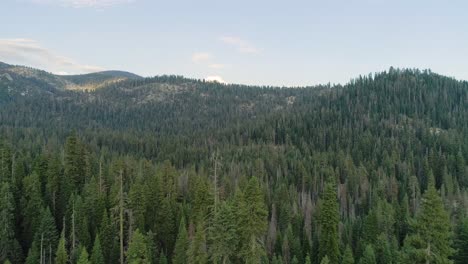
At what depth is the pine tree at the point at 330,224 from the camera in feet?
205

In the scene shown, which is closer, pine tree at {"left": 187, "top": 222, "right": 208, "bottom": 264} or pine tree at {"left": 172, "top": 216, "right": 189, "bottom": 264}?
pine tree at {"left": 187, "top": 222, "right": 208, "bottom": 264}

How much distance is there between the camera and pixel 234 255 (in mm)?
48219

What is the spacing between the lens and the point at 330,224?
2485 inches

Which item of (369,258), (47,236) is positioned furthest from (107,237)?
(369,258)

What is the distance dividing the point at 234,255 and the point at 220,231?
5.00 m

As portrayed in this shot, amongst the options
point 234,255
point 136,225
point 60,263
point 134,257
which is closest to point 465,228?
point 234,255

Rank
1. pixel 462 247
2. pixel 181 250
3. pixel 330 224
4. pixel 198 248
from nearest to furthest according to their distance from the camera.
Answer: pixel 198 248, pixel 462 247, pixel 330 224, pixel 181 250

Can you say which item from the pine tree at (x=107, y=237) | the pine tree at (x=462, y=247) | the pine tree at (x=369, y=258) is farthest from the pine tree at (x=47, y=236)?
the pine tree at (x=462, y=247)

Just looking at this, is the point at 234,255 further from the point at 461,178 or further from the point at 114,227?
the point at 461,178

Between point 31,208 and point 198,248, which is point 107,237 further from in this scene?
point 198,248

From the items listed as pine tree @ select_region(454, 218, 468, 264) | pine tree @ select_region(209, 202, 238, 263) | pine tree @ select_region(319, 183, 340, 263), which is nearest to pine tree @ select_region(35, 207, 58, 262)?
pine tree @ select_region(209, 202, 238, 263)

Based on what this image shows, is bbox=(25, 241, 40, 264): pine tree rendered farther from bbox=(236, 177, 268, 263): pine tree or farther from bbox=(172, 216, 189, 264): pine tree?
bbox=(236, 177, 268, 263): pine tree

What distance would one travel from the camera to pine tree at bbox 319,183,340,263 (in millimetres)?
62438

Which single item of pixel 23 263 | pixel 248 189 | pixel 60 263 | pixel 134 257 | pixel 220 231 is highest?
pixel 248 189
